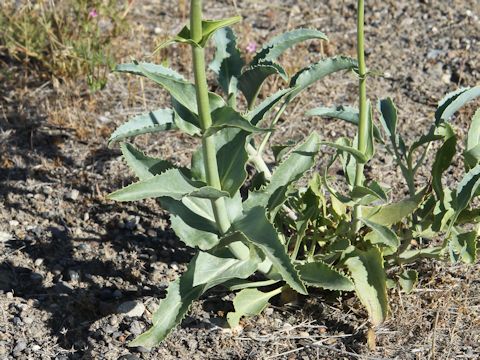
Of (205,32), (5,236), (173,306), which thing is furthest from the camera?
(5,236)

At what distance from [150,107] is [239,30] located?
88cm

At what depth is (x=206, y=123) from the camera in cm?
227

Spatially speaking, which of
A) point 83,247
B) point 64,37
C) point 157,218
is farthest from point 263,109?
point 64,37

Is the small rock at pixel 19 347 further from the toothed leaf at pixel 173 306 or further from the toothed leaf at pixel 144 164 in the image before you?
the toothed leaf at pixel 144 164

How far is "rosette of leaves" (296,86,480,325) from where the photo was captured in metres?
2.71

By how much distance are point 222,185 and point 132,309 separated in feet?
2.54

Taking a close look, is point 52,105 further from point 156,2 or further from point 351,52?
point 351,52

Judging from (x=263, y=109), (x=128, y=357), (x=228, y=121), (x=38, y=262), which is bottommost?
(x=128, y=357)

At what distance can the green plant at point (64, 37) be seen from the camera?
4.30 m

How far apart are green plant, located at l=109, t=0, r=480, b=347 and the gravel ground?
0.18 meters

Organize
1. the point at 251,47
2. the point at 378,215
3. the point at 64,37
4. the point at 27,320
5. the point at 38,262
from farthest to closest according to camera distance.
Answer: the point at 251,47
the point at 64,37
the point at 38,262
the point at 27,320
the point at 378,215

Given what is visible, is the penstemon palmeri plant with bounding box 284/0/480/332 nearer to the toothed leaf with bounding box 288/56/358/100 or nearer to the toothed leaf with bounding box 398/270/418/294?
the toothed leaf with bounding box 398/270/418/294

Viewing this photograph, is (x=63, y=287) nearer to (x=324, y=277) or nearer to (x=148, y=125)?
(x=148, y=125)

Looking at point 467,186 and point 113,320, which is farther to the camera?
point 113,320
